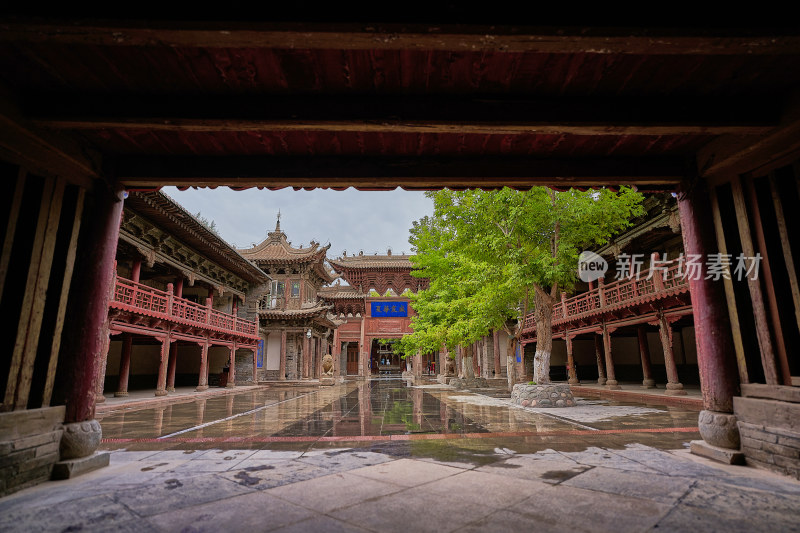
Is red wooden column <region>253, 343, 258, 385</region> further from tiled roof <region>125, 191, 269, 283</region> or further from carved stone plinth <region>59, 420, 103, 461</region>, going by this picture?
carved stone plinth <region>59, 420, 103, 461</region>

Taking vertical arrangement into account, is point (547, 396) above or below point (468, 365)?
below

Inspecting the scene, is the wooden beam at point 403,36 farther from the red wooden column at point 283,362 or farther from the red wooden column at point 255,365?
Result: the red wooden column at point 283,362

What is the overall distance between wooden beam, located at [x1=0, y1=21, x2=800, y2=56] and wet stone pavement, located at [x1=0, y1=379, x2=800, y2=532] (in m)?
2.92

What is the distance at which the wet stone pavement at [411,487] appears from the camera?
2.44m

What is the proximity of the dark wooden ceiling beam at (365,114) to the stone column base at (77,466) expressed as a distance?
295 centimetres

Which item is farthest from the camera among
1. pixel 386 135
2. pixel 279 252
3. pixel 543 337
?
pixel 279 252

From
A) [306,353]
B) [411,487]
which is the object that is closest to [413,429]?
[411,487]

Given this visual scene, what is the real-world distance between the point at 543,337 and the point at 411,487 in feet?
27.3

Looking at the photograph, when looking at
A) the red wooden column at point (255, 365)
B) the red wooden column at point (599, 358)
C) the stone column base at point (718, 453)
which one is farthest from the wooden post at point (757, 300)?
the red wooden column at point (255, 365)

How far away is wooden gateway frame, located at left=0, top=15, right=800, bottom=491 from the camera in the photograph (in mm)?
2443

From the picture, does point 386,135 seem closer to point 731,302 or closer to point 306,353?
point 731,302

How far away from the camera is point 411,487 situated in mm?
3148

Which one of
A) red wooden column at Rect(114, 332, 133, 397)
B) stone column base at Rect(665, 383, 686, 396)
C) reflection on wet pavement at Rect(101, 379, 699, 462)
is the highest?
red wooden column at Rect(114, 332, 133, 397)

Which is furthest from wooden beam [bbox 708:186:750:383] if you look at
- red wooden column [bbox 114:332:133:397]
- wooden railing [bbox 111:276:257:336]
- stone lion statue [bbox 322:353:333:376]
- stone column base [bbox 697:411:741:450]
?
stone lion statue [bbox 322:353:333:376]
